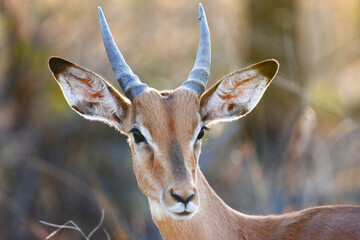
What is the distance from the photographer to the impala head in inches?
229

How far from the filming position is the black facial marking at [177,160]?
5750 mm

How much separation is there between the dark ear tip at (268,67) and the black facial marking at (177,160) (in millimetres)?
1173

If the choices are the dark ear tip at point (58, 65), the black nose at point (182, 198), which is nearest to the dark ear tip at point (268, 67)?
the black nose at point (182, 198)

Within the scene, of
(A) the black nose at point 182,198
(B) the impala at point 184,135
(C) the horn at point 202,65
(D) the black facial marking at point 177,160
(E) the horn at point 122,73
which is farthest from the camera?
(C) the horn at point 202,65

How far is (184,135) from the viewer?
607 centimetres

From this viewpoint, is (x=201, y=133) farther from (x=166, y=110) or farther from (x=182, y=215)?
(x=182, y=215)

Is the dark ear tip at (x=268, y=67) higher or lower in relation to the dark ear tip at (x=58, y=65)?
lower

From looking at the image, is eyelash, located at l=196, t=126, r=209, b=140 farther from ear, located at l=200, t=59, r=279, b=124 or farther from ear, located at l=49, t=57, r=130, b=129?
ear, located at l=49, t=57, r=130, b=129

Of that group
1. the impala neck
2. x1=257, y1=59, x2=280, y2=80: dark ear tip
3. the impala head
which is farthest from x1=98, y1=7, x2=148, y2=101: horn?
x1=257, y1=59, x2=280, y2=80: dark ear tip

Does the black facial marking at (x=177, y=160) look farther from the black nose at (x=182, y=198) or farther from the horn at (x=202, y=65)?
the horn at (x=202, y=65)

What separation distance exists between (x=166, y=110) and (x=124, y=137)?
23.1 feet

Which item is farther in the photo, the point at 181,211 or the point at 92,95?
the point at 92,95

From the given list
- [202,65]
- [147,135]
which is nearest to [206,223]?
[147,135]

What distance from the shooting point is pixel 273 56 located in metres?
13.5
